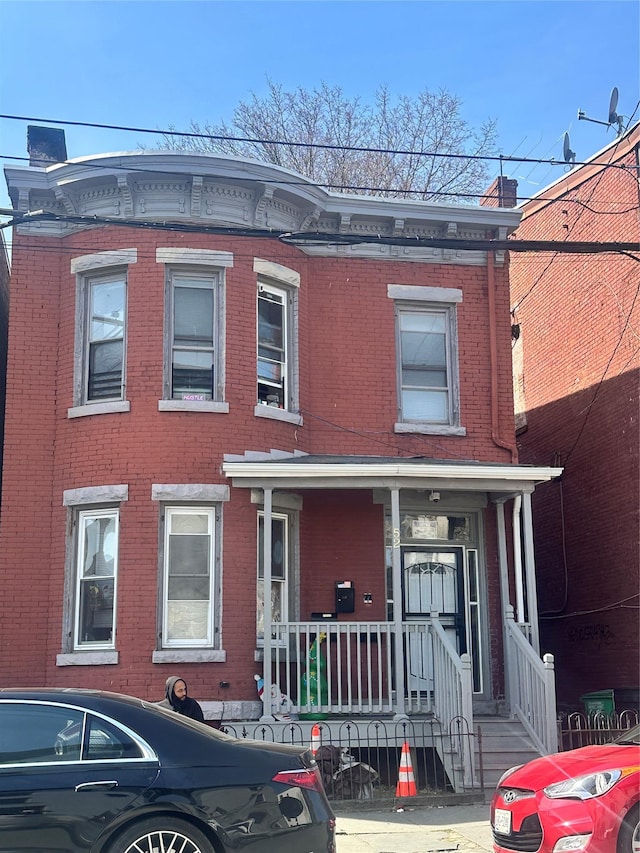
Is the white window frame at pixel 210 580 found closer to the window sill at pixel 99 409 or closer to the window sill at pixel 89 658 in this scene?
the window sill at pixel 89 658

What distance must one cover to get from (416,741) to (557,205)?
10307mm

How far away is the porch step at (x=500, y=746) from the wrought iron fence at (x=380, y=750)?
0.40 feet

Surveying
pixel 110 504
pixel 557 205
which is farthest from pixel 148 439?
pixel 557 205

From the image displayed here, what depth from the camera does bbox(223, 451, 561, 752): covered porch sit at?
39.7 ft

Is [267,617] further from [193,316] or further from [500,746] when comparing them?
[193,316]

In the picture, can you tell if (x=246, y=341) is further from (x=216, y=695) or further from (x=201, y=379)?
(x=216, y=695)

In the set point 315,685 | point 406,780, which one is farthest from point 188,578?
point 406,780

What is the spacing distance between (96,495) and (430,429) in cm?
464

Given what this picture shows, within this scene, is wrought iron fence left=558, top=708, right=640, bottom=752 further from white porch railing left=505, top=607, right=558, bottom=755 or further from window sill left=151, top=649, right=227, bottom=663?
window sill left=151, top=649, right=227, bottom=663

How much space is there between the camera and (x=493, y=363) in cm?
1472

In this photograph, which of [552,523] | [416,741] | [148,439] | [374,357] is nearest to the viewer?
[416,741]

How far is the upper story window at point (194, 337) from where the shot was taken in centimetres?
1326

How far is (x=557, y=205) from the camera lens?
18281 millimetres

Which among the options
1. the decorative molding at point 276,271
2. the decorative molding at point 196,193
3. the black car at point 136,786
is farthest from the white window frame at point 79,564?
the black car at point 136,786
